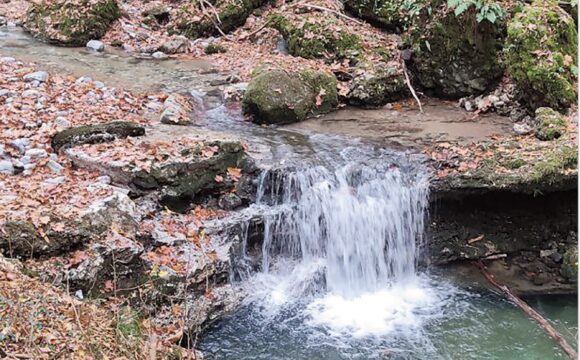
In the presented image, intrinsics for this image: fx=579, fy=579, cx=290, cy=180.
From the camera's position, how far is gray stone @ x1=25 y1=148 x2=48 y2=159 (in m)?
6.44

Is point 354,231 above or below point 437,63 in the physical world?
below

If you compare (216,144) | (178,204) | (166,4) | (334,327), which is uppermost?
(166,4)

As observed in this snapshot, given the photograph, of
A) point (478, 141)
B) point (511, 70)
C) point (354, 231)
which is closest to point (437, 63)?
point (511, 70)

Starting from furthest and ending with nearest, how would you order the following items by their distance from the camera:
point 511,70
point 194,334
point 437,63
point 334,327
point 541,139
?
point 437,63 < point 511,70 < point 541,139 < point 334,327 < point 194,334

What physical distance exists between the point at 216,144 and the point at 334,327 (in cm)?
244

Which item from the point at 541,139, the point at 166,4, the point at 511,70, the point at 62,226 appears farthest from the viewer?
the point at 166,4

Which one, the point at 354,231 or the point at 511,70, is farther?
the point at 511,70

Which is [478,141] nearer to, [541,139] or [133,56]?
[541,139]

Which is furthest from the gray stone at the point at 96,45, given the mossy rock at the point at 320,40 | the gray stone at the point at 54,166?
the gray stone at the point at 54,166

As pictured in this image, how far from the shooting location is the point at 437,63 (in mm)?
9570

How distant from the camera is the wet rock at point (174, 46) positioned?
465 inches

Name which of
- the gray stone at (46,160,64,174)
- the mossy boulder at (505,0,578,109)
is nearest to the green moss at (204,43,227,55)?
the mossy boulder at (505,0,578,109)

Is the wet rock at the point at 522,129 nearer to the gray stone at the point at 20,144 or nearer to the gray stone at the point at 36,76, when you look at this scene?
the gray stone at the point at 20,144

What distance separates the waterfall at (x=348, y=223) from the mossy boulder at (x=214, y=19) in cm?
698
